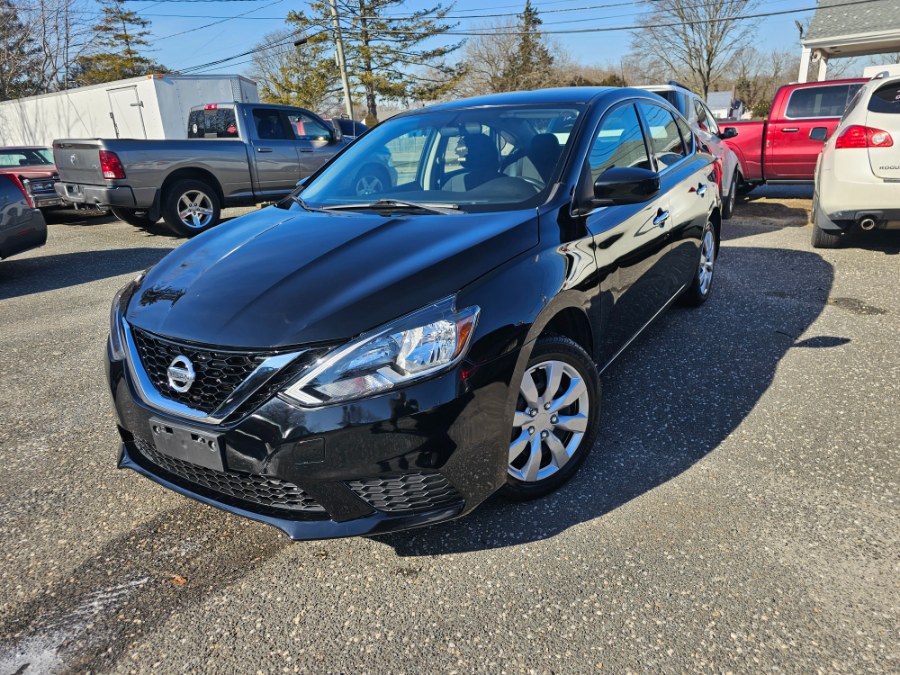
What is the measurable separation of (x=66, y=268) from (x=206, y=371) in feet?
23.1

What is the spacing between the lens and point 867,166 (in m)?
5.75

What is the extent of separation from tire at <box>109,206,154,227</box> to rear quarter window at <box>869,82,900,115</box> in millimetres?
9155

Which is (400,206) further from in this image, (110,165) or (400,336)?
(110,165)

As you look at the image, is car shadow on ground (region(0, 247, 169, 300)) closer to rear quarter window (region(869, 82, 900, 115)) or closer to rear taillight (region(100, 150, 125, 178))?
rear taillight (region(100, 150, 125, 178))

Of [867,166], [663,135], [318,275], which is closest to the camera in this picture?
[318,275]

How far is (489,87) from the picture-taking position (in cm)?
4575

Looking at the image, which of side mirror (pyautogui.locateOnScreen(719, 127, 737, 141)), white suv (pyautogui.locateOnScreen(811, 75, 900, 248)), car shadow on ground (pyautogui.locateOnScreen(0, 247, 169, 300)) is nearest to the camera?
white suv (pyautogui.locateOnScreen(811, 75, 900, 248))

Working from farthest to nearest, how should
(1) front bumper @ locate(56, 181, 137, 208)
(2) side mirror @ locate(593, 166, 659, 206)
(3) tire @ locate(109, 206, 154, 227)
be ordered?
(3) tire @ locate(109, 206, 154, 227) → (1) front bumper @ locate(56, 181, 137, 208) → (2) side mirror @ locate(593, 166, 659, 206)

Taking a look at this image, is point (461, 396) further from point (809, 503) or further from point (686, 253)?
point (686, 253)

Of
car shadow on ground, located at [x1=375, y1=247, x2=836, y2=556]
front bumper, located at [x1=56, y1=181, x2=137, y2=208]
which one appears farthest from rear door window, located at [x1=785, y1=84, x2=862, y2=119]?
front bumper, located at [x1=56, y1=181, x2=137, y2=208]

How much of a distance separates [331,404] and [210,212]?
28.2 ft

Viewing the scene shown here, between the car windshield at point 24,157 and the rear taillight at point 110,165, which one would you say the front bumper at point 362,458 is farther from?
the car windshield at point 24,157

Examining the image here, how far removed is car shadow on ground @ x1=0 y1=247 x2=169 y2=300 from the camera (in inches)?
273

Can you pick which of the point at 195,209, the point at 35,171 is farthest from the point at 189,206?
the point at 35,171
